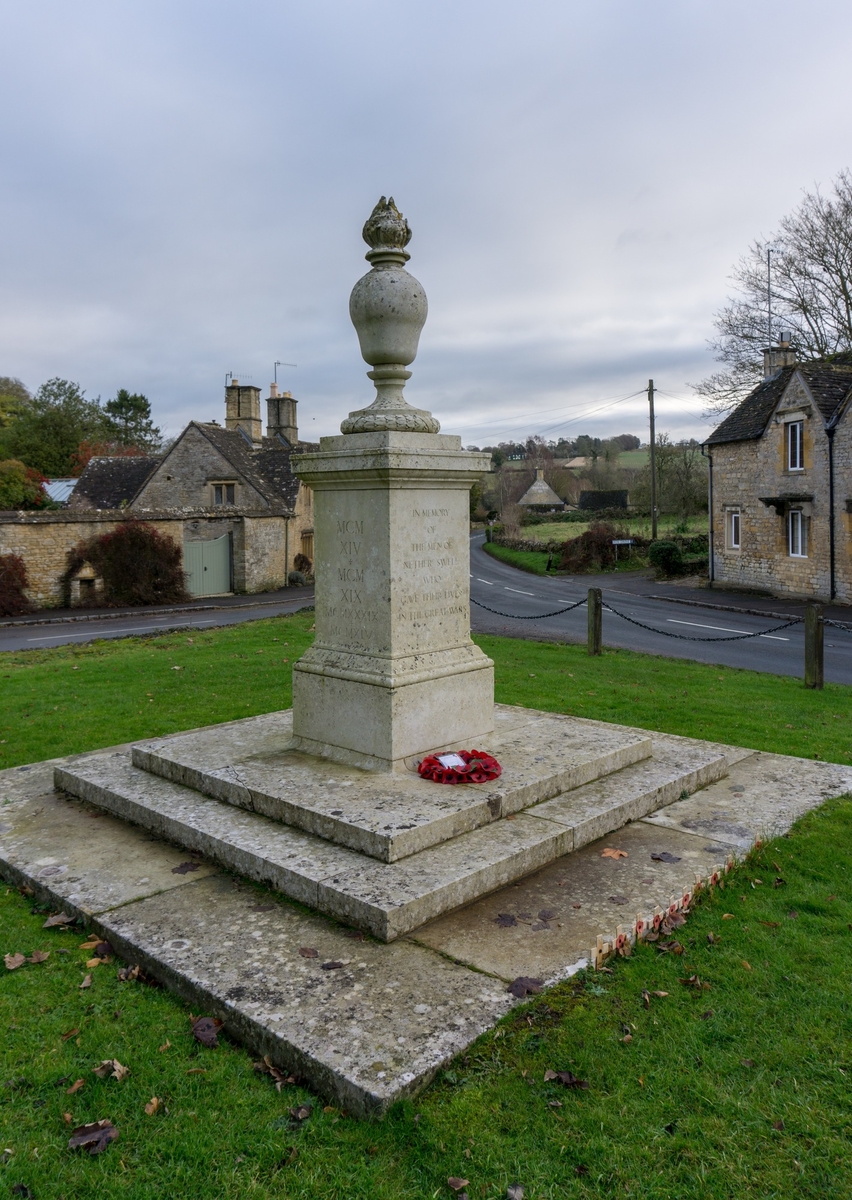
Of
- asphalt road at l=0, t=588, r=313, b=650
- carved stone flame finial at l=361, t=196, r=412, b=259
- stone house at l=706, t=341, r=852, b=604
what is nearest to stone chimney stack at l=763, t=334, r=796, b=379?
stone house at l=706, t=341, r=852, b=604

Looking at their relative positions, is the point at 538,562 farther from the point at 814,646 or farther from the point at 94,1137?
the point at 94,1137

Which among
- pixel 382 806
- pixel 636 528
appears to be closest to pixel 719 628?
pixel 382 806

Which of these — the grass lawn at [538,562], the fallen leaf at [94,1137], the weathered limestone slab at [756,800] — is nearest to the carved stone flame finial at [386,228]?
the weathered limestone slab at [756,800]

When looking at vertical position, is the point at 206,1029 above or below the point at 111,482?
below

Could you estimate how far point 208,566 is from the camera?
94.1 feet

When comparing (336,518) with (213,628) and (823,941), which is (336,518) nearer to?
(823,941)

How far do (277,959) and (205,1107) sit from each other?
888 mm

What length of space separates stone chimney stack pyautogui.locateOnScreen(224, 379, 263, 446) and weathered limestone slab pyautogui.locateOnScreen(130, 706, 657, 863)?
33.0 m

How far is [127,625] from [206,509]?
8758 mm

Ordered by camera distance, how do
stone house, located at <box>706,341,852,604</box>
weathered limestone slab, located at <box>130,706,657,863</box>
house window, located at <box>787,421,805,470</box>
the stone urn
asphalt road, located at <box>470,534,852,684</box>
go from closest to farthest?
1. weathered limestone slab, located at <box>130,706,657,863</box>
2. the stone urn
3. asphalt road, located at <box>470,534,852,684</box>
4. stone house, located at <box>706,341,852,604</box>
5. house window, located at <box>787,421,805,470</box>

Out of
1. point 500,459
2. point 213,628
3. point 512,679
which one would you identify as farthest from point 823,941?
point 500,459

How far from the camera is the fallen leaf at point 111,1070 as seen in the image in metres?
3.27

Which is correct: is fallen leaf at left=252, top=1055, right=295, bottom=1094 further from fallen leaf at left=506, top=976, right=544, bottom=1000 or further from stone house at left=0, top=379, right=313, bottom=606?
stone house at left=0, top=379, right=313, bottom=606

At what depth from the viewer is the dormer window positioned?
1288 inches
